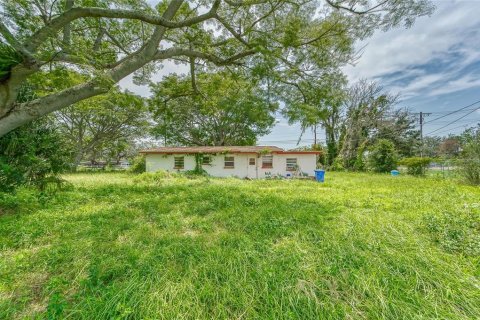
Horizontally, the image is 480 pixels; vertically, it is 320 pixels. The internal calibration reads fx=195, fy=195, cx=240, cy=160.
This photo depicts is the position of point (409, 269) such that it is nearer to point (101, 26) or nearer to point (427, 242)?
point (427, 242)

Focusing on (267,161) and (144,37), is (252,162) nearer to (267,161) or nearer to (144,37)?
(267,161)

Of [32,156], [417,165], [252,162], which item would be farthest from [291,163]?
[32,156]

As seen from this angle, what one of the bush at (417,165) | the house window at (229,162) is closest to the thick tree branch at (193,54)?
the house window at (229,162)

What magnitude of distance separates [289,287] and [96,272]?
6.95 feet

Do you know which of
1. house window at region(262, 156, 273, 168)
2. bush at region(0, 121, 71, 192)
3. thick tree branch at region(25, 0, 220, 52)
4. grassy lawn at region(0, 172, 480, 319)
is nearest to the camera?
grassy lawn at region(0, 172, 480, 319)

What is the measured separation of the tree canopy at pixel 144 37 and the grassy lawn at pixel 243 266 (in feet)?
7.63

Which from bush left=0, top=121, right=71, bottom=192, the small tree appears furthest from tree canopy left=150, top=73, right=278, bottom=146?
the small tree

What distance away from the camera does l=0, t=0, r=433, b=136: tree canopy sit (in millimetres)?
3086

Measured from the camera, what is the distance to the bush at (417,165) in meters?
14.9

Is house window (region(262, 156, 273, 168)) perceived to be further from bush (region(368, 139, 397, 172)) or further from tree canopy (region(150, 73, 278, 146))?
bush (region(368, 139, 397, 172))

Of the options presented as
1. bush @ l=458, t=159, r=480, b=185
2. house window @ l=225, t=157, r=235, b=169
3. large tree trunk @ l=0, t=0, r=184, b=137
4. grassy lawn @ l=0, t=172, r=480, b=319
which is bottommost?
grassy lawn @ l=0, t=172, r=480, b=319

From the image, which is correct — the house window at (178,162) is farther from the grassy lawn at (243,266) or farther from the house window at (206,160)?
the grassy lawn at (243,266)

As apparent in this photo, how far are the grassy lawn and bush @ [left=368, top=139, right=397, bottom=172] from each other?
52.8 feet

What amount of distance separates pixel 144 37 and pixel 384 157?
20.1 m
